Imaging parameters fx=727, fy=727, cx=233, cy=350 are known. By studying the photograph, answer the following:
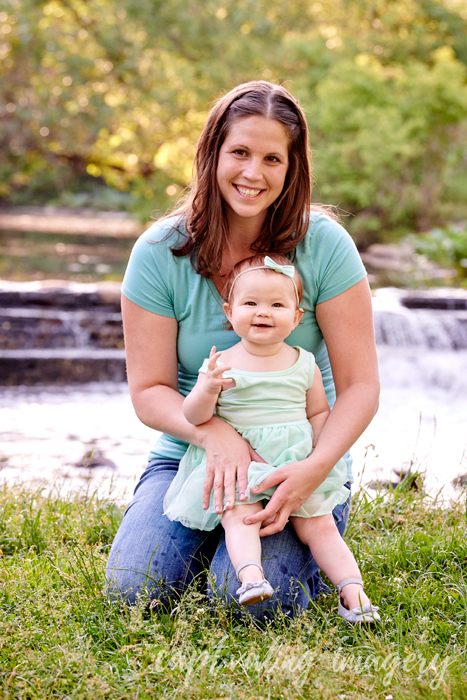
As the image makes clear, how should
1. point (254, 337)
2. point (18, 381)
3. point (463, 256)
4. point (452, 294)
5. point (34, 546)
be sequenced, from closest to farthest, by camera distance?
point (254, 337) < point (34, 546) < point (18, 381) < point (452, 294) < point (463, 256)

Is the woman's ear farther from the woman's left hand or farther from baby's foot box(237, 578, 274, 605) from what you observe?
baby's foot box(237, 578, 274, 605)

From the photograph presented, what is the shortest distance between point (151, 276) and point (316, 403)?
68 centimetres

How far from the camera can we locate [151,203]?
1862 cm

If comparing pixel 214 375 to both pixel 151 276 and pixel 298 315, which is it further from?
pixel 151 276

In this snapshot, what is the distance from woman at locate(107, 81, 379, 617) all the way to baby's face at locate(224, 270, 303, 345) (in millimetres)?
211

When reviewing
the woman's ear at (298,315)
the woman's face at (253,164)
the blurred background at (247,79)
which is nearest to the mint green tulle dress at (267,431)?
the woman's ear at (298,315)

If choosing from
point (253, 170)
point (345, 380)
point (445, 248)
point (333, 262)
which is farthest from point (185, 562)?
point (445, 248)

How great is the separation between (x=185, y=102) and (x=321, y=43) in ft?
12.4

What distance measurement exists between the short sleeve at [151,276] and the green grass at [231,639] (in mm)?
835

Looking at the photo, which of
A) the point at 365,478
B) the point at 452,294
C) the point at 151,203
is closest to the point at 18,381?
the point at 365,478

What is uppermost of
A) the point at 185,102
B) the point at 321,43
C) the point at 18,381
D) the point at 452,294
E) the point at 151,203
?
the point at 321,43

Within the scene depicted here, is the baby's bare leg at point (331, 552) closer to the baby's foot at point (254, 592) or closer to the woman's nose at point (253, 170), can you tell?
the baby's foot at point (254, 592)

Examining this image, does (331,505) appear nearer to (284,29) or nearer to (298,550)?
(298,550)

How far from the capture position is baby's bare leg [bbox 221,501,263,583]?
76.4 inches
